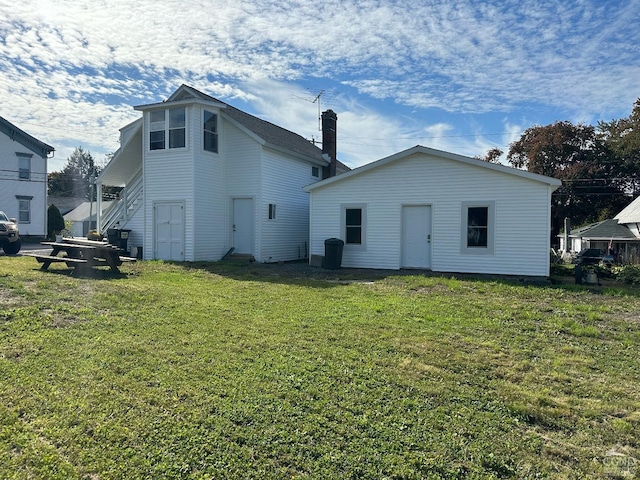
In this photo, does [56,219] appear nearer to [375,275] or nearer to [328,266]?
[328,266]

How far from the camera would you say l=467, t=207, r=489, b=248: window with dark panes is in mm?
13609

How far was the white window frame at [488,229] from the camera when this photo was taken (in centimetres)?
1344

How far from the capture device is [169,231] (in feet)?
54.5

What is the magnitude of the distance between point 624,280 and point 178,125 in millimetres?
15096

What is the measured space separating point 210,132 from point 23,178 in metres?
21.1

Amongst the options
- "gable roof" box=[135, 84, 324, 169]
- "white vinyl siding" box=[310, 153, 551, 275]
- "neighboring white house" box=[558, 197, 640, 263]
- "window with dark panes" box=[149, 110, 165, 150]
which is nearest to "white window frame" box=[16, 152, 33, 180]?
"gable roof" box=[135, 84, 324, 169]

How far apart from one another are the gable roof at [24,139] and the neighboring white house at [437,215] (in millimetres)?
25161

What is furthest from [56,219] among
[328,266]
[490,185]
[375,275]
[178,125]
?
[490,185]

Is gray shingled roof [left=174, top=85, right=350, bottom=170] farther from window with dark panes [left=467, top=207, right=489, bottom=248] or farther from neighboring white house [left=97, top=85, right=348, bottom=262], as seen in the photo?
window with dark panes [left=467, top=207, right=489, bottom=248]

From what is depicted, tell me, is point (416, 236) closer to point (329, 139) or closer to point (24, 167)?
point (329, 139)

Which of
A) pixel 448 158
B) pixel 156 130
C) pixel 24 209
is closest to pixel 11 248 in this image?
pixel 156 130

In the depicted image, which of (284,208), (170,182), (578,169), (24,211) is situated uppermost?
(578,169)

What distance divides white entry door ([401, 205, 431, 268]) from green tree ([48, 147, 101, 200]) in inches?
2638

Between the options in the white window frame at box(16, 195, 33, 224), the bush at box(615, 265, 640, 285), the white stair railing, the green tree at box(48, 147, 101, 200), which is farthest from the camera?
the green tree at box(48, 147, 101, 200)
